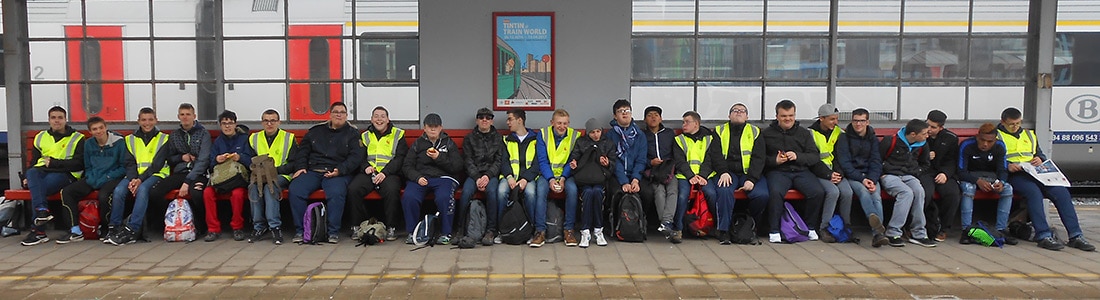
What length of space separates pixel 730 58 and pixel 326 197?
14.7ft

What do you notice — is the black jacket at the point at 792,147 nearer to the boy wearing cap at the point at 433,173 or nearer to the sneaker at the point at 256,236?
the boy wearing cap at the point at 433,173

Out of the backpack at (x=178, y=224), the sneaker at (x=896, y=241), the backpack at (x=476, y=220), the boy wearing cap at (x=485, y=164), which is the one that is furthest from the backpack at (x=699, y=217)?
the backpack at (x=178, y=224)

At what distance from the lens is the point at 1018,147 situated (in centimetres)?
671

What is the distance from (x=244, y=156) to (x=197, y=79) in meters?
1.34

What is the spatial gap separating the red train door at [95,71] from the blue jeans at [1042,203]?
931 cm

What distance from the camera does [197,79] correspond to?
24.5 feet

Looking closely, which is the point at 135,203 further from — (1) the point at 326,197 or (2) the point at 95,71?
(2) the point at 95,71

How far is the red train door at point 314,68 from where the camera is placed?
742 centimetres

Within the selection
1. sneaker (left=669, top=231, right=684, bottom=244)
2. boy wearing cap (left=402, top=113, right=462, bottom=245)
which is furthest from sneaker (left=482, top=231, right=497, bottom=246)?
sneaker (left=669, top=231, right=684, bottom=244)

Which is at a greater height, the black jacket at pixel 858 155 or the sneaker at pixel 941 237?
the black jacket at pixel 858 155

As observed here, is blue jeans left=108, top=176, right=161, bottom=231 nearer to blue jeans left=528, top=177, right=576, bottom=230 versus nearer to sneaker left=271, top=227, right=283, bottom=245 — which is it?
sneaker left=271, top=227, right=283, bottom=245

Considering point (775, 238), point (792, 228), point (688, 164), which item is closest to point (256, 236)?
point (688, 164)

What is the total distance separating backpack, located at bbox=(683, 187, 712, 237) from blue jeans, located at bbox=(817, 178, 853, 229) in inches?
42.6

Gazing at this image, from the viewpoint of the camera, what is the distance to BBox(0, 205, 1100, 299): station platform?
472 centimetres
